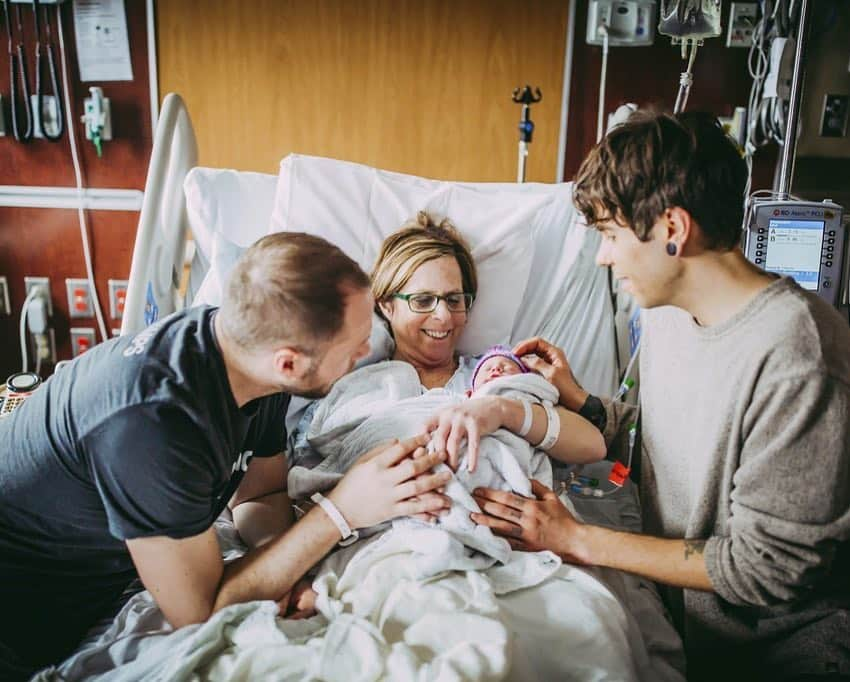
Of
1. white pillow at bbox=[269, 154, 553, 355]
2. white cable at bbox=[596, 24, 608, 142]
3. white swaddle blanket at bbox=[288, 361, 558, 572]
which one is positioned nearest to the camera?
white swaddle blanket at bbox=[288, 361, 558, 572]

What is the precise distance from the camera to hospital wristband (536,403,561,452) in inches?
58.2

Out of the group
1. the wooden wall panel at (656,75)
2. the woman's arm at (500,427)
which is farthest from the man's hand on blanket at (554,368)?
the wooden wall panel at (656,75)

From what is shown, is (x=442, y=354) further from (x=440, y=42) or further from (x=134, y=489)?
(x=440, y=42)

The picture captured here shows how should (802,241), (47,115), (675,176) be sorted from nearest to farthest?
(675,176) → (802,241) → (47,115)

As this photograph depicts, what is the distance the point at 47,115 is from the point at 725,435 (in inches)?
110

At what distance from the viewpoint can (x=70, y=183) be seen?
2.92 m

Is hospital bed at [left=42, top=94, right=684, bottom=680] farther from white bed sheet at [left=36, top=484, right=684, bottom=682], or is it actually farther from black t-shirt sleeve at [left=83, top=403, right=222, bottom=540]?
black t-shirt sleeve at [left=83, top=403, right=222, bottom=540]

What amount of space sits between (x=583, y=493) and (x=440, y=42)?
72.0 inches

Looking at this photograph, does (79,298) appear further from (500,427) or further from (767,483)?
(767,483)

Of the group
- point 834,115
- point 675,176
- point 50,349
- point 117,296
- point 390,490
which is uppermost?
point 834,115

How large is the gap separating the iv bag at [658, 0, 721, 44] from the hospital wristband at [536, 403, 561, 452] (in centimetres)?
114

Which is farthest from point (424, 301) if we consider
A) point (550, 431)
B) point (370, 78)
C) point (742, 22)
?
point (742, 22)

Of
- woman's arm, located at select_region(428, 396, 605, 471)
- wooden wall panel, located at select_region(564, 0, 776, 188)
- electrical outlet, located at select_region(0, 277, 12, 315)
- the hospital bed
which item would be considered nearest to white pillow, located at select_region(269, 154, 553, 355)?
the hospital bed

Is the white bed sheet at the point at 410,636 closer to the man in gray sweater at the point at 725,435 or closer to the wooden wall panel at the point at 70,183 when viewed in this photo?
the man in gray sweater at the point at 725,435
